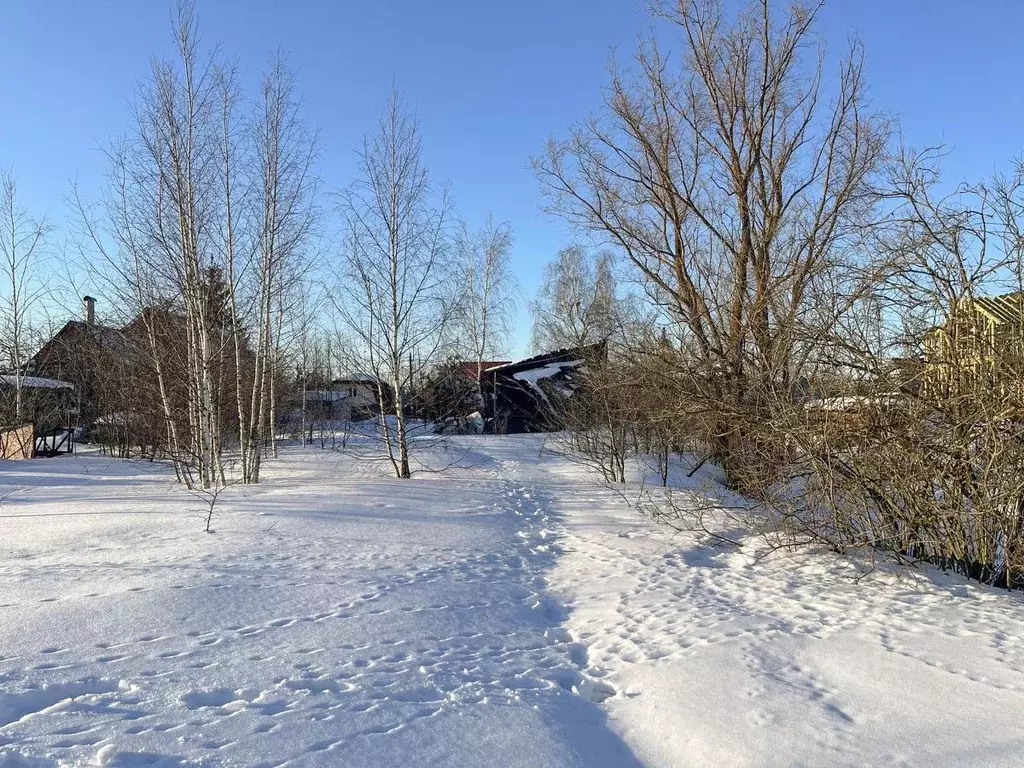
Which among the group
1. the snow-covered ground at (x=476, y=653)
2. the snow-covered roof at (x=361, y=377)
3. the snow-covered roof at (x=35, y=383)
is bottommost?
the snow-covered ground at (x=476, y=653)

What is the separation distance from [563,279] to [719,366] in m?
24.4

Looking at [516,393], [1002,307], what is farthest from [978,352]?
[516,393]

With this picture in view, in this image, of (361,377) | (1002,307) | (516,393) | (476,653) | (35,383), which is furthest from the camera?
(516,393)

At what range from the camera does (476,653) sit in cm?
425

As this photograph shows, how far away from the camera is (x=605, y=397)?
12.6 m

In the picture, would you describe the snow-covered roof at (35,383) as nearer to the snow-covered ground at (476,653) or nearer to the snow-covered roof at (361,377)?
the snow-covered roof at (361,377)

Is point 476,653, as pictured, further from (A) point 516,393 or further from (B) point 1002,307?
(A) point 516,393

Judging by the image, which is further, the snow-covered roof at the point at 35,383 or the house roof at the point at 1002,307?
the snow-covered roof at the point at 35,383

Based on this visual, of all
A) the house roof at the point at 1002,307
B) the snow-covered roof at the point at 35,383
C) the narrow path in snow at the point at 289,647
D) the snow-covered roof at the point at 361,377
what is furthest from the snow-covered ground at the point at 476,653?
the snow-covered roof at the point at 35,383

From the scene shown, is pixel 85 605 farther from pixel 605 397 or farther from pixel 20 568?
pixel 605 397

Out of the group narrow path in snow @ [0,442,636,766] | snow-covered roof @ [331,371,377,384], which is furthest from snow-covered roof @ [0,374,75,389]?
narrow path in snow @ [0,442,636,766]

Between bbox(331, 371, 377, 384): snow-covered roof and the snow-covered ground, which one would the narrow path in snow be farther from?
bbox(331, 371, 377, 384): snow-covered roof

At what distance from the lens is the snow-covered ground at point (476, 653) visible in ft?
9.90

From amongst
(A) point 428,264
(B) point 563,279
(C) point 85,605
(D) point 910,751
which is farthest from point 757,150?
(B) point 563,279
